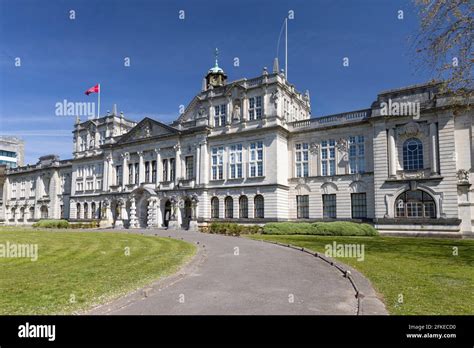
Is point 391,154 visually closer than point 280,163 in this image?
Yes

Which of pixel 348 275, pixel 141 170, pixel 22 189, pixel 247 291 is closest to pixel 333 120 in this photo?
pixel 141 170

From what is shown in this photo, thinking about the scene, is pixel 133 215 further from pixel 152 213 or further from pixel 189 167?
pixel 189 167

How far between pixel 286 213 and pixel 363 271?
28.1 metres

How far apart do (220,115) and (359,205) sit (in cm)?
2047

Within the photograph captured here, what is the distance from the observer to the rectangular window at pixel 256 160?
136 feet

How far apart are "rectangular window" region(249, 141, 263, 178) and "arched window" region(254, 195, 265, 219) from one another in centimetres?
270

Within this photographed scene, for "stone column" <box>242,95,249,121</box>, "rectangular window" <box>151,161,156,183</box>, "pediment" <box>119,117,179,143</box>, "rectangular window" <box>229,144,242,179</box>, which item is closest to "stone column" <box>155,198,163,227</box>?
"rectangular window" <box>151,161,156,183</box>

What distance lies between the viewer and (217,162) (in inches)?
1759

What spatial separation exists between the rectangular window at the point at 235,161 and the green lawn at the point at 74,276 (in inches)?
995

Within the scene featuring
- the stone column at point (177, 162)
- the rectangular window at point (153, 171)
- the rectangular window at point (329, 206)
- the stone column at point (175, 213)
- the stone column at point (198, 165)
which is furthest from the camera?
the rectangular window at point (153, 171)

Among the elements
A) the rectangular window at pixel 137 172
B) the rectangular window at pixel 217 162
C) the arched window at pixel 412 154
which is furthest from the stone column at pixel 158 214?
the arched window at pixel 412 154

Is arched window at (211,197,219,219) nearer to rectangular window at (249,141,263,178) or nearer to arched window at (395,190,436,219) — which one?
rectangular window at (249,141,263,178)

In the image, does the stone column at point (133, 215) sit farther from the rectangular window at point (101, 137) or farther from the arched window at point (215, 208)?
the rectangular window at point (101, 137)
